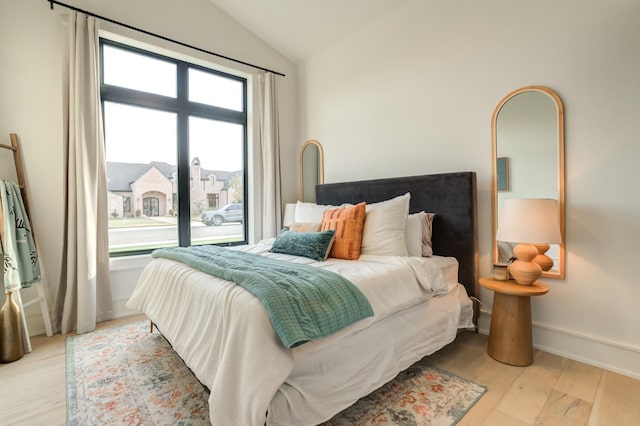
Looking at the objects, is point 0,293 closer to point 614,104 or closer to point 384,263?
point 384,263

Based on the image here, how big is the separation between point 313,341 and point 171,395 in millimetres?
1041

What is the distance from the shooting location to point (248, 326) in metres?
1.20

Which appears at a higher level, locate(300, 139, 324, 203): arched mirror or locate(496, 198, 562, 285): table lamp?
locate(300, 139, 324, 203): arched mirror

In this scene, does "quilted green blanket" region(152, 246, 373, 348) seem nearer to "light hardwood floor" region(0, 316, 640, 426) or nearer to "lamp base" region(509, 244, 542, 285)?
"light hardwood floor" region(0, 316, 640, 426)

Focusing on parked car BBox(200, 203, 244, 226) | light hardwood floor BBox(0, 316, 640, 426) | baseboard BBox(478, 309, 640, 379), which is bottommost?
light hardwood floor BBox(0, 316, 640, 426)

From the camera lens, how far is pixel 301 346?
124cm

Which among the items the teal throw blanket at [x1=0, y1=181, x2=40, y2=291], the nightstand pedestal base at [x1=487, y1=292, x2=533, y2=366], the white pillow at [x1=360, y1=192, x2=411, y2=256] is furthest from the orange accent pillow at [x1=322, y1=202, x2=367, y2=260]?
the teal throw blanket at [x1=0, y1=181, x2=40, y2=291]

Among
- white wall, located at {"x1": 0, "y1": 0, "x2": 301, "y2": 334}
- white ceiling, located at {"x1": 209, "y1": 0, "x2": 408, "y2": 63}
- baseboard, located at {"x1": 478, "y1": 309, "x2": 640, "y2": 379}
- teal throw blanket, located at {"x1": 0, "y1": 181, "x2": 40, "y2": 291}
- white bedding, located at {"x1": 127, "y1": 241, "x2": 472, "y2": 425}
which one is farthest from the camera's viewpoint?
white ceiling, located at {"x1": 209, "y1": 0, "x2": 408, "y2": 63}

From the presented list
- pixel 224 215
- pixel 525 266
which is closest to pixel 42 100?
pixel 224 215

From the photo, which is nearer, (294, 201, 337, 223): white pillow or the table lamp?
the table lamp

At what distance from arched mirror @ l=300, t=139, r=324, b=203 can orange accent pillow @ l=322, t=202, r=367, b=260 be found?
1458mm

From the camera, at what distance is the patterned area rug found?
152 centimetres

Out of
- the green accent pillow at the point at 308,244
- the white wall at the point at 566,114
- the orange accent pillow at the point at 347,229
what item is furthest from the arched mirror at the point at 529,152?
the green accent pillow at the point at 308,244

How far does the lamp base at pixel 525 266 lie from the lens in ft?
6.52
